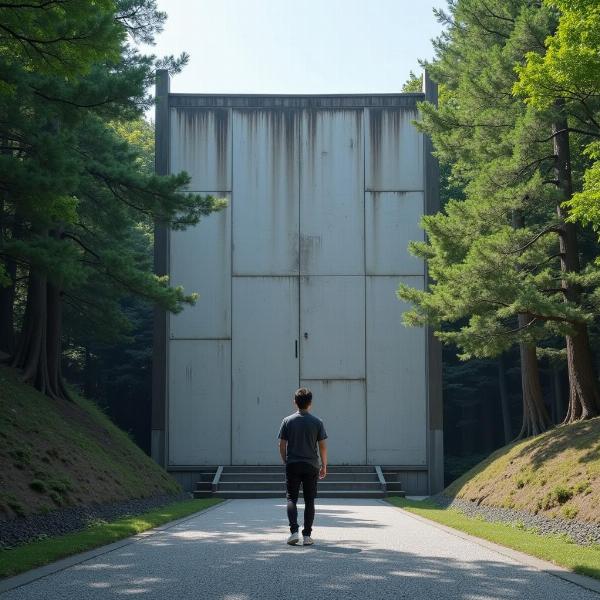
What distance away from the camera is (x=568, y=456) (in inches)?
574

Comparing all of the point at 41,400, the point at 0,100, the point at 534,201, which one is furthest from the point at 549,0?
the point at 41,400

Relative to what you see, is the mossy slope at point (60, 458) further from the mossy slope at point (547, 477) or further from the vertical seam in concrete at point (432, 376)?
the vertical seam in concrete at point (432, 376)

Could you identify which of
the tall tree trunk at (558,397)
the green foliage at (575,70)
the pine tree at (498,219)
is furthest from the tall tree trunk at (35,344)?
the tall tree trunk at (558,397)

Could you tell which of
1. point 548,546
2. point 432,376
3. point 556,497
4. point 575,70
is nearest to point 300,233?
point 432,376

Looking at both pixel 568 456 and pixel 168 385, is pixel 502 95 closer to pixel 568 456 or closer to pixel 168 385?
pixel 568 456

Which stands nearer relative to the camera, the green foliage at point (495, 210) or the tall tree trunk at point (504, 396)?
the green foliage at point (495, 210)

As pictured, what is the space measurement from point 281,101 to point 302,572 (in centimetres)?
2052

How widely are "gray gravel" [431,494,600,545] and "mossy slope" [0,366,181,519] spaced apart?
6.14 metres

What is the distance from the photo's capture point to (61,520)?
39.4ft

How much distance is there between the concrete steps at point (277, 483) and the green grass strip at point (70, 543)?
8304 mm

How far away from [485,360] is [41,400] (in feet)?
66.5

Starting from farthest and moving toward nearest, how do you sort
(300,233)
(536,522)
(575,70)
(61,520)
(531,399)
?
(300,233) → (531,399) → (575,70) → (536,522) → (61,520)

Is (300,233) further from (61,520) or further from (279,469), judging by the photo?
(61,520)

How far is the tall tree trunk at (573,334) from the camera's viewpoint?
1700cm
